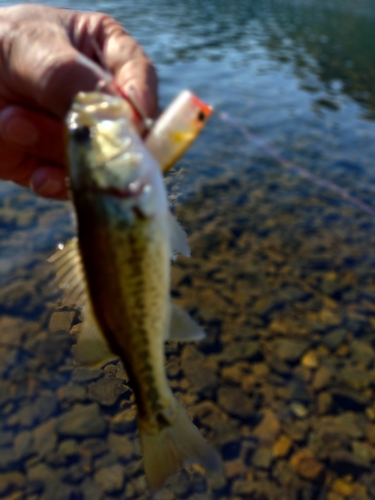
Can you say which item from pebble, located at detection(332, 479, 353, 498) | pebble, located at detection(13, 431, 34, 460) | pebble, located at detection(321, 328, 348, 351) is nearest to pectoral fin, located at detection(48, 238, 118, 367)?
pebble, located at detection(13, 431, 34, 460)

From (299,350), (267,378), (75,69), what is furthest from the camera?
(299,350)

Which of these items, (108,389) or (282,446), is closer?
(108,389)

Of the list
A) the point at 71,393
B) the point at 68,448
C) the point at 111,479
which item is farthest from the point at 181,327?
the point at 68,448

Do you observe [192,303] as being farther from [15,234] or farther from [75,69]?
[75,69]

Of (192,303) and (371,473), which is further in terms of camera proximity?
(192,303)

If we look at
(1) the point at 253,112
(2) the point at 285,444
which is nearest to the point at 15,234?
(2) the point at 285,444

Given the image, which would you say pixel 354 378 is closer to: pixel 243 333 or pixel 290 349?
pixel 290 349

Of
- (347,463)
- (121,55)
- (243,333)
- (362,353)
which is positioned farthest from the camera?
(243,333)
